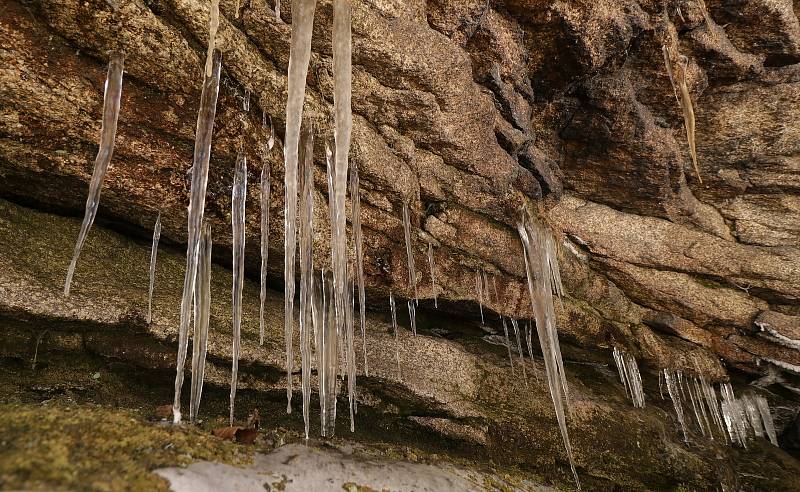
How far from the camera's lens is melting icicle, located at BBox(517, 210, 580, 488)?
22.3 ft

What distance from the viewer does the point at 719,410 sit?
31.7 ft

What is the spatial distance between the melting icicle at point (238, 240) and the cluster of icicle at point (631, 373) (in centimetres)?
689

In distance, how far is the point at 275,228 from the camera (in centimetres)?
642

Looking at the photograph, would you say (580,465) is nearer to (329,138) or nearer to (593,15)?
(329,138)

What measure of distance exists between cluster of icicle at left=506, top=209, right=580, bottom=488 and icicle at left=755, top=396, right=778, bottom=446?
5181 millimetres

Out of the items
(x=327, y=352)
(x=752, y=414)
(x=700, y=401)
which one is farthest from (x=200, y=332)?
(x=752, y=414)

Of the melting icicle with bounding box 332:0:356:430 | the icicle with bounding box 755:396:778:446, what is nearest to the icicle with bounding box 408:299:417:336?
the melting icicle with bounding box 332:0:356:430

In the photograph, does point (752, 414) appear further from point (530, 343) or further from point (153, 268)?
point (153, 268)

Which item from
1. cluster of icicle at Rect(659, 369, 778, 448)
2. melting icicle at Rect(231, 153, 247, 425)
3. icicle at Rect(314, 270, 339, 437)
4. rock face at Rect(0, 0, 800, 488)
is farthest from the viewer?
cluster of icicle at Rect(659, 369, 778, 448)

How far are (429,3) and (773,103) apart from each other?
23.2 feet

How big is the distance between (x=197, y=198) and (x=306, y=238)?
1.32m

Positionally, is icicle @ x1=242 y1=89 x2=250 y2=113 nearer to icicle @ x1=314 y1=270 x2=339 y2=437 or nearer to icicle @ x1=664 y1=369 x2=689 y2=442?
icicle @ x1=314 y1=270 x2=339 y2=437

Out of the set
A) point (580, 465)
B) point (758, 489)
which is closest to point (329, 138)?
point (580, 465)

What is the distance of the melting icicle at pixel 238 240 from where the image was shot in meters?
5.21
